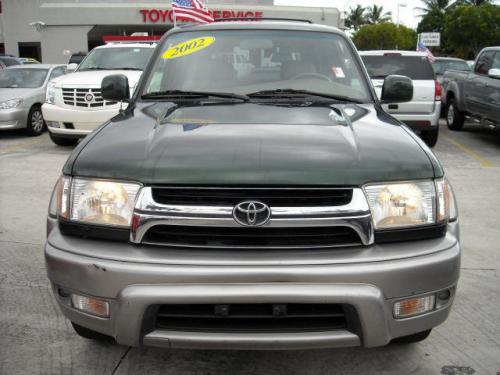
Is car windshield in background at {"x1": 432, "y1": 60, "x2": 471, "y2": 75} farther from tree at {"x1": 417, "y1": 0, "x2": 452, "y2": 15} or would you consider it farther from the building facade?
tree at {"x1": 417, "y1": 0, "x2": 452, "y2": 15}

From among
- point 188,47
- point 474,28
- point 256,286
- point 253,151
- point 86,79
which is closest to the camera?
point 256,286

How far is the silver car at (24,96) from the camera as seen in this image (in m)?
10.9

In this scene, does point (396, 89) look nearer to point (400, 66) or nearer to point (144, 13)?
point (400, 66)

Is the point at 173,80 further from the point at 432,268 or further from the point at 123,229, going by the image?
the point at 432,268

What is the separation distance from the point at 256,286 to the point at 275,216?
0.29 meters

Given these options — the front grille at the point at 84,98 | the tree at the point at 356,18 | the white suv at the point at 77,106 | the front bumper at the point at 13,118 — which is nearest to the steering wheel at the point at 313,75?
the white suv at the point at 77,106

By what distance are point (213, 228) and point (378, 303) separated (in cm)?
73

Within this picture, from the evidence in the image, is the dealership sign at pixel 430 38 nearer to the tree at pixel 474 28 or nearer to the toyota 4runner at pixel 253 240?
the toyota 4runner at pixel 253 240

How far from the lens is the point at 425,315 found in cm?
244

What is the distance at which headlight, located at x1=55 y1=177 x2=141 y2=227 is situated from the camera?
2.41 meters

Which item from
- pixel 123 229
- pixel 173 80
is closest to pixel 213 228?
pixel 123 229

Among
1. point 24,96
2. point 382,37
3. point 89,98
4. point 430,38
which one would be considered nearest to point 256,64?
point 89,98

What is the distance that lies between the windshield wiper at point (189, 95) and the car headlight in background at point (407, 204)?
4.13ft

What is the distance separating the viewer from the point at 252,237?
2.34 m
